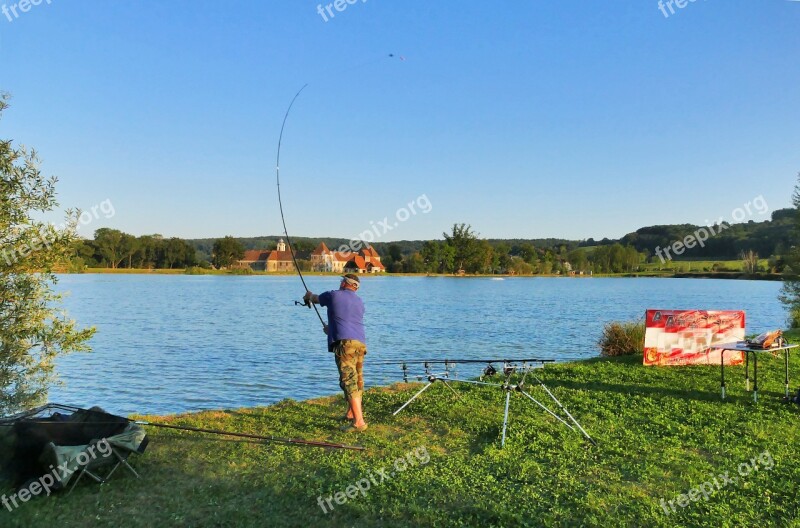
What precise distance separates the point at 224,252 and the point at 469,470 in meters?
151

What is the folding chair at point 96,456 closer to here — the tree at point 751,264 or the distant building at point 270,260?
the tree at point 751,264

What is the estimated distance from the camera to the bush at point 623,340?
17250mm

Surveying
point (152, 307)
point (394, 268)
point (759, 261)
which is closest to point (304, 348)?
point (152, 307)

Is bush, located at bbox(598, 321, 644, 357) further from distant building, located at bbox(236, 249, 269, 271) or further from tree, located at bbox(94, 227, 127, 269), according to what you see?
distant building, located at bbox(236, 249, 269, 271)

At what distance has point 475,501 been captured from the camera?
210 inches

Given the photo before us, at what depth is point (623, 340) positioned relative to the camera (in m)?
17.4

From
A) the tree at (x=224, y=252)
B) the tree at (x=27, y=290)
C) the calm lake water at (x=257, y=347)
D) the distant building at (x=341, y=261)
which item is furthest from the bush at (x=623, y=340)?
the tree at (x=224, y=252)

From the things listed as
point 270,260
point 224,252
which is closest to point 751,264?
point 224,252

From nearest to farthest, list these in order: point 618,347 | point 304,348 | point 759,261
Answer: point 618,347, point 304,348, point 759,261

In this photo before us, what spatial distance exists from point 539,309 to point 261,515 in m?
40.2

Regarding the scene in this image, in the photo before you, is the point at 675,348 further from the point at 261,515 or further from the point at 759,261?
the point at 759,261

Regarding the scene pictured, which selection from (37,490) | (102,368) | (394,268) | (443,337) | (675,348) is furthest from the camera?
(394,268)

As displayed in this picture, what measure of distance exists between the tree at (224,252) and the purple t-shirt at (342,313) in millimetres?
148118

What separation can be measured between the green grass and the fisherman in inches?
Answer: 18.7
